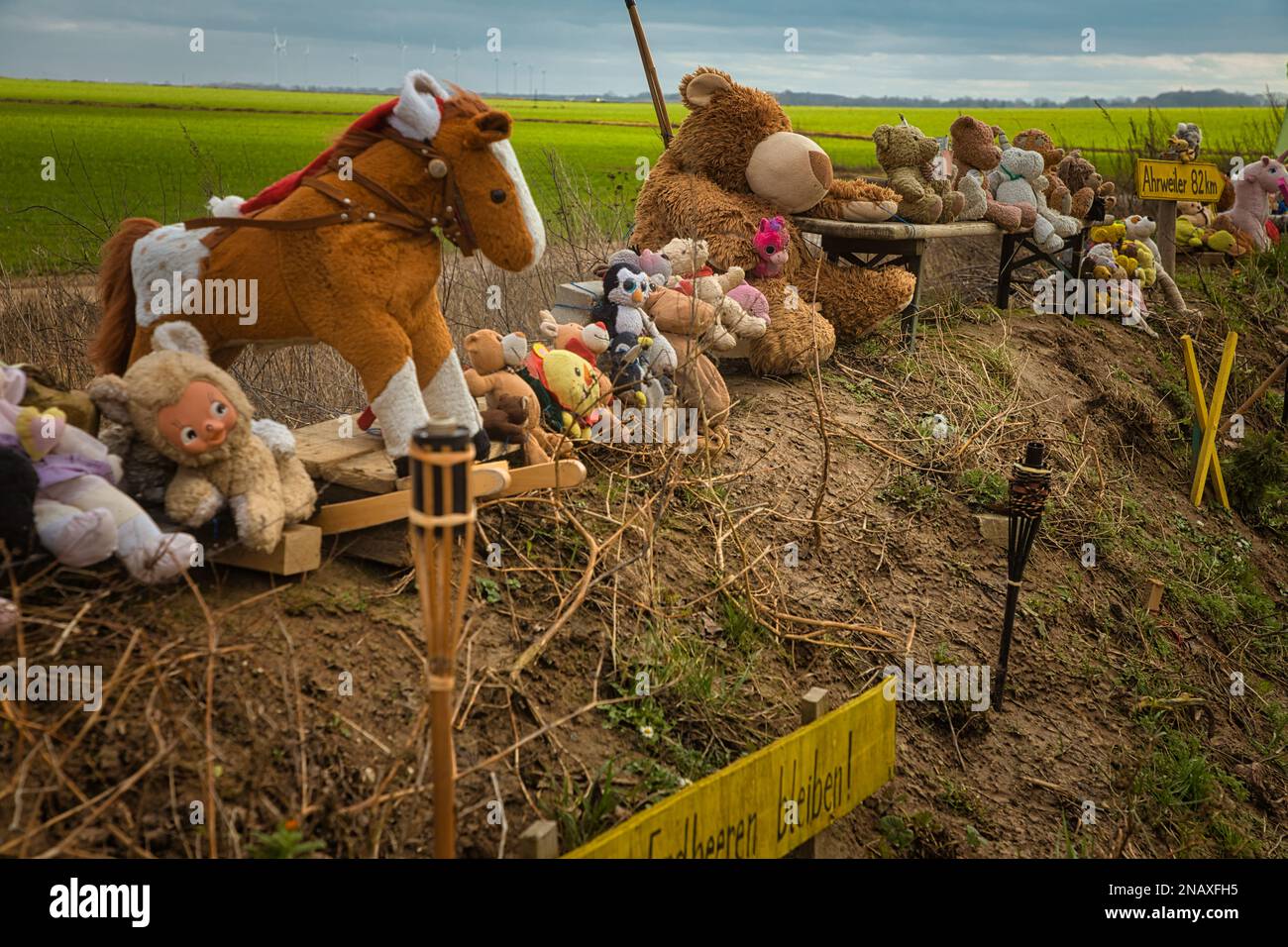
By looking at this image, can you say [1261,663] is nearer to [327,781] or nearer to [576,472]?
[576,472]

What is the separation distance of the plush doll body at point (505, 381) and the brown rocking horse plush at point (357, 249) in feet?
1.71

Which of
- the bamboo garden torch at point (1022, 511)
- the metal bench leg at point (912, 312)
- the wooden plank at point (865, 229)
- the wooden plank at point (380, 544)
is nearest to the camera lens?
the wooden plank at point (380, 544)

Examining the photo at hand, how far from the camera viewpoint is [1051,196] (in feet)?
26.8

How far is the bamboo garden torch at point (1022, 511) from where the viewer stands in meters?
4.13

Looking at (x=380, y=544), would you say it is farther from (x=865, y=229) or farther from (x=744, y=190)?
(x=865, y=229)

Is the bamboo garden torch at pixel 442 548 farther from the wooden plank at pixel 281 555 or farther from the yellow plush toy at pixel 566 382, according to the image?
the yellow plush toy at pixel 566 382

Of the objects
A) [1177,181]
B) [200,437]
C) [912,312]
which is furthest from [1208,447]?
[200,437]

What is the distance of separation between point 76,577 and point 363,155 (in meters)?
1.32

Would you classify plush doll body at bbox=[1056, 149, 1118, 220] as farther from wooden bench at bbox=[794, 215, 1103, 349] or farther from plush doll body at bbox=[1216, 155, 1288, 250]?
plush doll body at bbox=[1216, 155, 1288, 250]

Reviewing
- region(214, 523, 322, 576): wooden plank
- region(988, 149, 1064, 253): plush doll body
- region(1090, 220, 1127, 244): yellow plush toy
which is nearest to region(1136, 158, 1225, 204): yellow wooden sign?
region(1090, 220, 1127, 244): yellow plush toy

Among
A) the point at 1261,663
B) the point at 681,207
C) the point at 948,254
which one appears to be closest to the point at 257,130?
the point at 948,254

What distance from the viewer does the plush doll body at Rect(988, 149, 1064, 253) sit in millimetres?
7770

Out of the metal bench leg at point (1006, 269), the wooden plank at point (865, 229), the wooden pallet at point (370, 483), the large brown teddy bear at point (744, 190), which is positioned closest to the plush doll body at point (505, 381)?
the wooden pallet at point (370, 483)

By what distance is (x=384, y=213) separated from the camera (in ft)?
10.5
